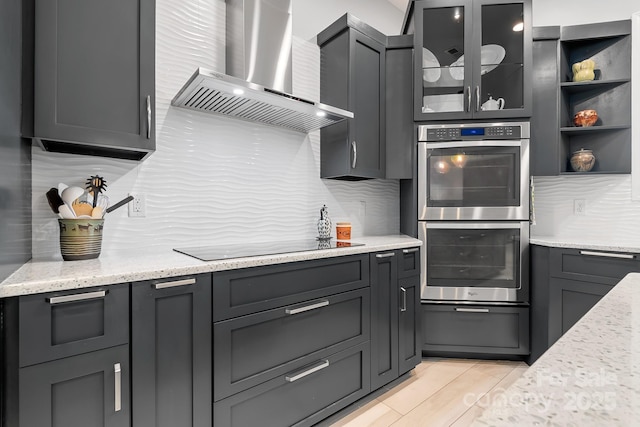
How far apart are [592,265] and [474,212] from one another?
798mm

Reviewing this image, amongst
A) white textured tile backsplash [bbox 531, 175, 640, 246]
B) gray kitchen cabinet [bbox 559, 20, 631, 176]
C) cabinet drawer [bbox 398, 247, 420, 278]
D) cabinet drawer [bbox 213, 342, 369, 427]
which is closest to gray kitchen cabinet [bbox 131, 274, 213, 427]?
cabinet drawer [bbox 213, 342, 369, 427]

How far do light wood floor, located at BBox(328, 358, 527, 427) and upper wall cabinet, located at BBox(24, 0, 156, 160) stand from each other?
1.82 m

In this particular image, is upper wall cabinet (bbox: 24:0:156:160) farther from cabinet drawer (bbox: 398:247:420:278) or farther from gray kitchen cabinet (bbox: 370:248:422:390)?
cabinet drawer (bbox: 398:247:420:278)

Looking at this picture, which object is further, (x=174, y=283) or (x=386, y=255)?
(x=386, y=255)

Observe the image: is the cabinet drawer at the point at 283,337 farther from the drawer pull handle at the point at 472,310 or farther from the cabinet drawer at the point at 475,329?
the drawer pull handle at the point at 472,310

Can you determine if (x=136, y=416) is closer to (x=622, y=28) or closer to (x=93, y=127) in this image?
(x=93, y=127)

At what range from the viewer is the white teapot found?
251 cm

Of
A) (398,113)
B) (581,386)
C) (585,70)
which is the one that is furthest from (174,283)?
(585,70)

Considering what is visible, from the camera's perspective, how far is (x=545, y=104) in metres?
2.60

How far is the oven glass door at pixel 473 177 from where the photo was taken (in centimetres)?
247

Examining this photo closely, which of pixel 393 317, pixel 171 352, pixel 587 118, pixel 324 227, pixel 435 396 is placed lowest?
pixel 435 396

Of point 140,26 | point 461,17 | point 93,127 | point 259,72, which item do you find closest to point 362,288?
point 259,72

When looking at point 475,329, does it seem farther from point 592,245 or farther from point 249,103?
point 249,103

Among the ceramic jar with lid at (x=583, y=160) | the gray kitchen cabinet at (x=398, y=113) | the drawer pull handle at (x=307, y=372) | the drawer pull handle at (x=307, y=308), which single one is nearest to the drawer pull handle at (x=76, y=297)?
the drawer pull handle at (x=307, y=308)
